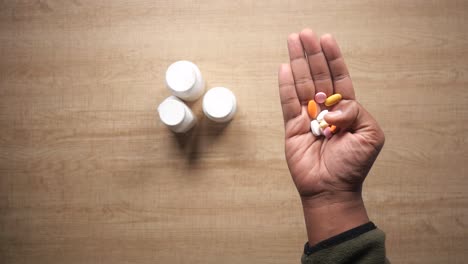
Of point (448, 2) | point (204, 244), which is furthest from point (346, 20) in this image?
point (204, 244)

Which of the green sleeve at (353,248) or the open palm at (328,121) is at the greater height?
the open palm at (328,121)

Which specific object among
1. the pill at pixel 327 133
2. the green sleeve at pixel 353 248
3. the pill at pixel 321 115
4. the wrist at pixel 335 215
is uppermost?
the pill at pixel 321 115

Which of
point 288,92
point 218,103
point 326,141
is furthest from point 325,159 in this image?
point 218,103

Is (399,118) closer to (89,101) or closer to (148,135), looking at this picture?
(148,135)

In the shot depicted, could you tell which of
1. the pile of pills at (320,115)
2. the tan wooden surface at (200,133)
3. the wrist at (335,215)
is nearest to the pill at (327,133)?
the pile of pills at (320,115)

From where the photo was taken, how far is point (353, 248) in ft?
2.49

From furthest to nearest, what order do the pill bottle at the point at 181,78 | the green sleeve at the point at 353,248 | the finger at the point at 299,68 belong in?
the pill bottle at the point at 181,78 → the finger at the point at 299,68 → the green sleeve at the point at 353,248

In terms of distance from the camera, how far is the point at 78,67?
1135mm

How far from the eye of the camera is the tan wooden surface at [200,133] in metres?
1.08

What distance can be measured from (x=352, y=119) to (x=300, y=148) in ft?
0.45

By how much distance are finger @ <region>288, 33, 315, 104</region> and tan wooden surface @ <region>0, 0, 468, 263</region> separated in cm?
20

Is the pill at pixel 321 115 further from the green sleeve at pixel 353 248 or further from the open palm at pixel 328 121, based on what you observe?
the green sleeve at pixel 353 248

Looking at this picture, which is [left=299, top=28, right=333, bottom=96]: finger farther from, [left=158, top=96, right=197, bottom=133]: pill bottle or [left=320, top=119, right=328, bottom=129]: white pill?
[left=158, top=96, right=197, bottom=133]: pill bottle

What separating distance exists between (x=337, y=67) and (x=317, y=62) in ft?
0.15
